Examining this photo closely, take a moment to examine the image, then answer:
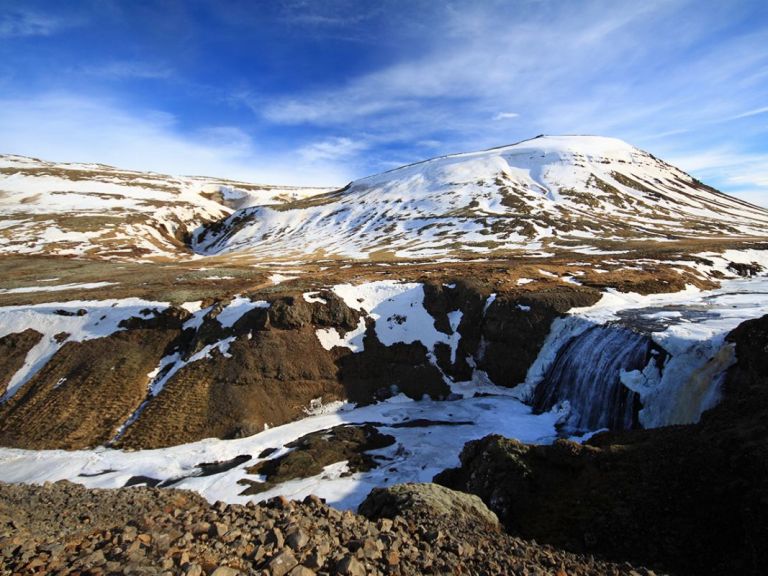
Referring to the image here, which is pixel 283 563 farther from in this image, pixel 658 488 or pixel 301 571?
pixel 658 488

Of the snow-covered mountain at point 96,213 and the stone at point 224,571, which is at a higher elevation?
the snow-covered mountain at point 96,213

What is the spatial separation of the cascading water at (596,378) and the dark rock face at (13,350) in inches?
1748

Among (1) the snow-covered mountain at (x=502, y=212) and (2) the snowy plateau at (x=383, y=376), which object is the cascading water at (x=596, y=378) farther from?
(1) the snow-covered mountain at (x=502, y=212)

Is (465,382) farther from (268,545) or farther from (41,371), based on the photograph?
(41,371)

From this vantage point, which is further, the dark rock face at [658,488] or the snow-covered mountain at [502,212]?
the snow-covered mountain at [502,212]

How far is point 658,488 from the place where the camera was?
550 inches

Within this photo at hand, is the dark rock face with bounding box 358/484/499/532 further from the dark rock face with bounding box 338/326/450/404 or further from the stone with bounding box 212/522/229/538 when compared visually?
the dark rock face with bounding box 338/326/450/404

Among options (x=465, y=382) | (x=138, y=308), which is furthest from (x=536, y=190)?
(x=138, y=308)

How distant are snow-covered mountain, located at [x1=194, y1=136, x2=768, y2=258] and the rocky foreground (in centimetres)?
7289

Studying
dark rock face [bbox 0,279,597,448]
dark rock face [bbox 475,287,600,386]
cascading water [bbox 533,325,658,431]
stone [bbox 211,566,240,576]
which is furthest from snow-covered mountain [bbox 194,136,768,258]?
stone [bbox 211,566,240,576]

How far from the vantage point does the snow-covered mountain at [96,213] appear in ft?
317

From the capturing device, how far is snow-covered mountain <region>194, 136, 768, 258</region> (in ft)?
334

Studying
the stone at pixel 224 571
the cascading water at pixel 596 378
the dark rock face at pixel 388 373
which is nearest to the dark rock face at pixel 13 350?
the dark rock face at pixel 388 373

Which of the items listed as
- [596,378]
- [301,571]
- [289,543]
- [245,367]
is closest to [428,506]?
[289,543]
